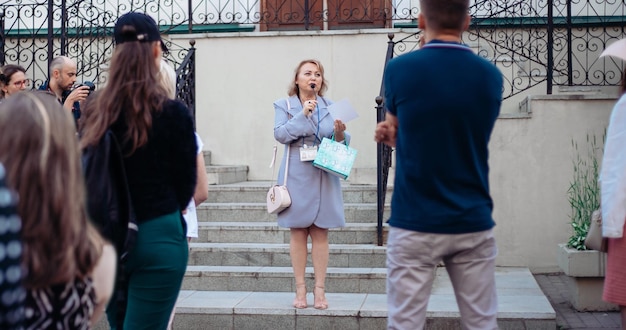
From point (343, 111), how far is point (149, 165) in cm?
Result: 329

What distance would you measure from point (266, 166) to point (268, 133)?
44 cm

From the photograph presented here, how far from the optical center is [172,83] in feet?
14.6

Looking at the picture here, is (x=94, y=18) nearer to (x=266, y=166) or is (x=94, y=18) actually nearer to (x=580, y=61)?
(x=266, y=166)

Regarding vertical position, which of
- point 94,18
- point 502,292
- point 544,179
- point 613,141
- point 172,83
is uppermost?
point 94,18

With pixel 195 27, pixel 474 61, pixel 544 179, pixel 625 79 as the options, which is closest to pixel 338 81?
pixel 195 27

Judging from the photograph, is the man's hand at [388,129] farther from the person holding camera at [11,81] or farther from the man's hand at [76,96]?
the person holding camera at [11,81]

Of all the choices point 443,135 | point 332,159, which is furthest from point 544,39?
point 443,135

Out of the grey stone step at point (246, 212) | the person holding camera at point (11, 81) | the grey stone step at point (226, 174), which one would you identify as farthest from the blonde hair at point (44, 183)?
the grey stone step at point (226, 174)

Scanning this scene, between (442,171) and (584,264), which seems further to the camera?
(584,264)

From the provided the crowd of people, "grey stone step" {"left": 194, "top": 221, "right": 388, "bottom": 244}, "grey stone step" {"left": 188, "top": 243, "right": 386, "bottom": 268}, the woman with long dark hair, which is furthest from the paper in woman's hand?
the woman with long dark hair

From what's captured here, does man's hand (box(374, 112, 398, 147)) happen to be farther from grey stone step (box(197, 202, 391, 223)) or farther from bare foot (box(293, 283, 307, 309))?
grey stone step (box(197, 202, 391, 223))

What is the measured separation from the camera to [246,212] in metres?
9.56

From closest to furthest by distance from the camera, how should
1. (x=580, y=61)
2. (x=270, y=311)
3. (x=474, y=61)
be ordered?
(x=474, y=61)
(x=270, y=311)
(x=580, y=61)

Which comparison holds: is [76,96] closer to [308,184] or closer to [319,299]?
[308,184]
